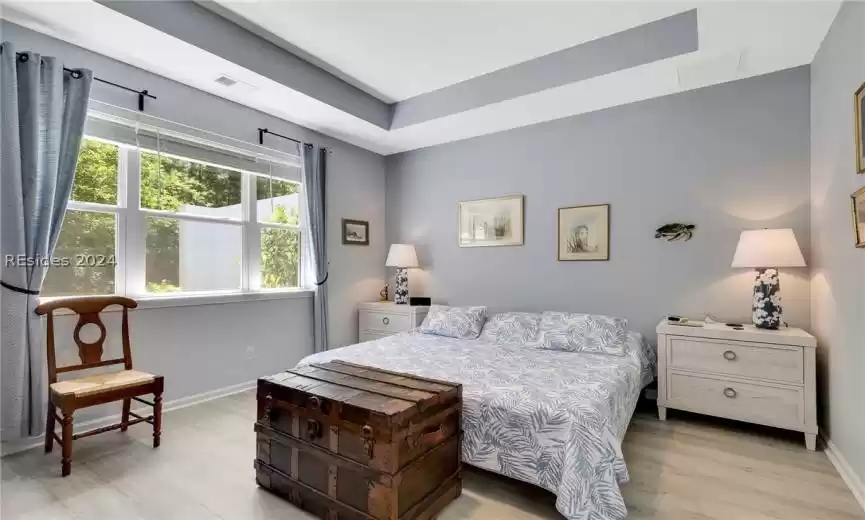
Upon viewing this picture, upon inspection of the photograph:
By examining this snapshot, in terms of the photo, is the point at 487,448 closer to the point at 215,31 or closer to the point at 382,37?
the point at 382,37

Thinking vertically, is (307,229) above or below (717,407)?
above

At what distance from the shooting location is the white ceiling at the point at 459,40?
231 centimetres

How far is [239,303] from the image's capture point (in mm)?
3512

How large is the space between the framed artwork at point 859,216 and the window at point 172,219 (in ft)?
13.1

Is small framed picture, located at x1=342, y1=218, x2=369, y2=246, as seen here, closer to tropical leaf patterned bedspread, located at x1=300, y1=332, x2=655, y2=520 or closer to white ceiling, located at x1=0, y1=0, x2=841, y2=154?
white ceiling, located at x1=0, y1=0, x2=841, y2=154

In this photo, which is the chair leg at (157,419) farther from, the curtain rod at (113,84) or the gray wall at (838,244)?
the gray wall at (838,244)

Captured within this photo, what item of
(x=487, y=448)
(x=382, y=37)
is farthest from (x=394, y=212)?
(x=487, y=448)

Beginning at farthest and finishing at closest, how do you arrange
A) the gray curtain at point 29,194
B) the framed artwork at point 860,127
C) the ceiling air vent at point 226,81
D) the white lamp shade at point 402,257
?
the white lamp shade at point 402,257, the ceiling air vent at point 226,81, the gray curtain at point 29,194, the framed artwork at point 860,127

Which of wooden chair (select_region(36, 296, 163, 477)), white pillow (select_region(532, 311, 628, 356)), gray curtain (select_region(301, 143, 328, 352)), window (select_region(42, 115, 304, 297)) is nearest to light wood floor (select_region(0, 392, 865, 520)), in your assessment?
wooden chair (select_region(36, 296, 163, 477))

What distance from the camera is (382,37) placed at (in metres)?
2.76

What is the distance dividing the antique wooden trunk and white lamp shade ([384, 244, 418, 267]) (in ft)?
7.57

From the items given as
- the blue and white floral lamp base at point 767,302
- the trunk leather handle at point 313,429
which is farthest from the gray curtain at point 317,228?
the blue and white floral lamp base at point 767,302

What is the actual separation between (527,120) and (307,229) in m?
2.37

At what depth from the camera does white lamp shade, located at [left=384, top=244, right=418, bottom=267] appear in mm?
4355
